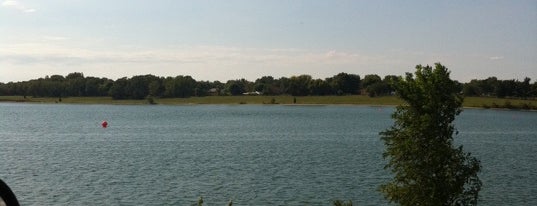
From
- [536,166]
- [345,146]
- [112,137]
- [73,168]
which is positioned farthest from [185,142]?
[536,166]

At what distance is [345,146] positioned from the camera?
2938 inches

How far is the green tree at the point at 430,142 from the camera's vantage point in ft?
79.2

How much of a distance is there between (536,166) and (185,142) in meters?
44.1

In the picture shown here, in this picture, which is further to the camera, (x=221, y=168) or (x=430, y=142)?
(x=221, y=168)

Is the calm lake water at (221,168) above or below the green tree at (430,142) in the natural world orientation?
below

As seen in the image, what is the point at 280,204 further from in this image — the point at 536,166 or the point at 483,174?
the point at 536,166

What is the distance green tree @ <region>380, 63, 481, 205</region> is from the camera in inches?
950

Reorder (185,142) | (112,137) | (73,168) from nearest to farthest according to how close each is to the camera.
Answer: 1. (73,168)
2. (185,142)
3. (112,137)

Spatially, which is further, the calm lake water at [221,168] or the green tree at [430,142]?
the calm lake water at [221,168]

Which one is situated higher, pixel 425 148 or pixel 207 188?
pixel 425 148

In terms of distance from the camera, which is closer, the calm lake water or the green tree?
the green tree

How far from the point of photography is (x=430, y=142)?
24.2 metres

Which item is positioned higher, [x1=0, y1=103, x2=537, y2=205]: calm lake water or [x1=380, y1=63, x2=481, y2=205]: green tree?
[x1=380, y1=63, x2=481, y2=205]: green tree

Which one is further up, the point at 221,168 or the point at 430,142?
the point at 430,142
